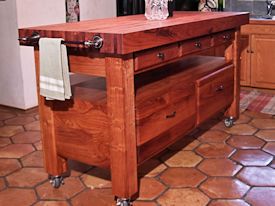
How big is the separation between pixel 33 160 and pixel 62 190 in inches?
20.6

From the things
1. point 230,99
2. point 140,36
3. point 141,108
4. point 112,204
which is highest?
point 140,36

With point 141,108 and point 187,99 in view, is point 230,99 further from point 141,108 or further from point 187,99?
point 141,108

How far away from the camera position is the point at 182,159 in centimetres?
272

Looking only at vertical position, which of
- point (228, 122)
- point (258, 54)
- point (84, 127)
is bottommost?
point (228, 122)

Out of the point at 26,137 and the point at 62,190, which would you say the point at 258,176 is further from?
the point at 26,137

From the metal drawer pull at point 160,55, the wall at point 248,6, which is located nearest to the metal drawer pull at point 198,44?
the metal drawer pull at point 160,55

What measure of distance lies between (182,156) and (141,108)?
0.80 metres

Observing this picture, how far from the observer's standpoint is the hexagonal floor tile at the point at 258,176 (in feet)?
7.79

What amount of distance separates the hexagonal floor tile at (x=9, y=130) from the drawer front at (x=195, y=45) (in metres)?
1.65

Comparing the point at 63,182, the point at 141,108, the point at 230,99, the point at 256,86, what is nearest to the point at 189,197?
the point at 141,108

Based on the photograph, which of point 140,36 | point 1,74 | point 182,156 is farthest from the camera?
point 1,74

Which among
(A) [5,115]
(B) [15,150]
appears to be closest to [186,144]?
(B) [15,150]

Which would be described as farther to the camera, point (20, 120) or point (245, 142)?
point (20, 120)

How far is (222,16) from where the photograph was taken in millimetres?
2838
